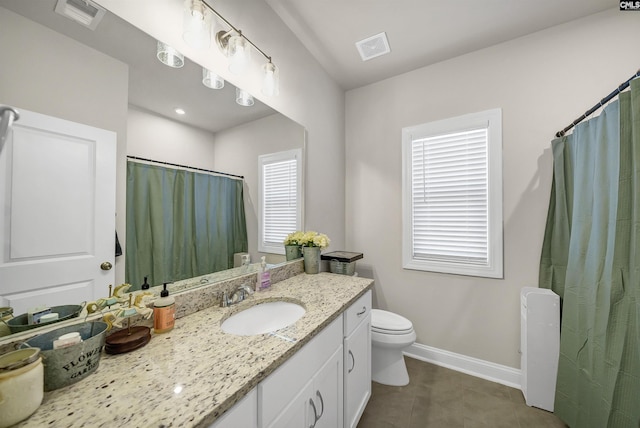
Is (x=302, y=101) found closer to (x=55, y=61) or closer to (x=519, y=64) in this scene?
(x=55, y=61)

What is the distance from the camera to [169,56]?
1.08 meters

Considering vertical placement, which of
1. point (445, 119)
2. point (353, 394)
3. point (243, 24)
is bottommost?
point (353, 394)

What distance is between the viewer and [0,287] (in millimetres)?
658

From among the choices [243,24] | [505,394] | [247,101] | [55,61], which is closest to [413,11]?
[243,24]

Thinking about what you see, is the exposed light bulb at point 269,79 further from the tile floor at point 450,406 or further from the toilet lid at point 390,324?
the tile floor at point 450,406

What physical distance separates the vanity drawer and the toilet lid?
0.38 m

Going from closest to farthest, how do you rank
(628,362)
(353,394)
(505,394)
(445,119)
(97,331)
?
(97,331), (628,362), (353,394), (505,394), (445,119)

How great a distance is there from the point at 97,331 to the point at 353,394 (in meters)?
1.27

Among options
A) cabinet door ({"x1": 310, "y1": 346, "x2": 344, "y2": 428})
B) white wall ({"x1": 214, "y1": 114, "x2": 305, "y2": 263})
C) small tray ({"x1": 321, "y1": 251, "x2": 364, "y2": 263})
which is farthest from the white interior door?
small tray ({"x1": 321, "y1": 251, "x2": 364, "y2": 263})

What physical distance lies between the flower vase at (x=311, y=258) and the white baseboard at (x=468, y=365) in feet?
4.28

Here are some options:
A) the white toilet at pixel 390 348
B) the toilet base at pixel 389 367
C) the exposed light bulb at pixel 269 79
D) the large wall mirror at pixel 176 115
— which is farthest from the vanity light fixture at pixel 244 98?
the toilet base at pixel 389 367

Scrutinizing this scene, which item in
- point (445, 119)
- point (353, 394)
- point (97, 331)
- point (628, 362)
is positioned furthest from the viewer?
point (445, 119)

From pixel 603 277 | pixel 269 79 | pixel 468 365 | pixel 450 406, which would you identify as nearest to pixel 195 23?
pixel 269 79

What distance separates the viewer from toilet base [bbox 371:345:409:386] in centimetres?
187
